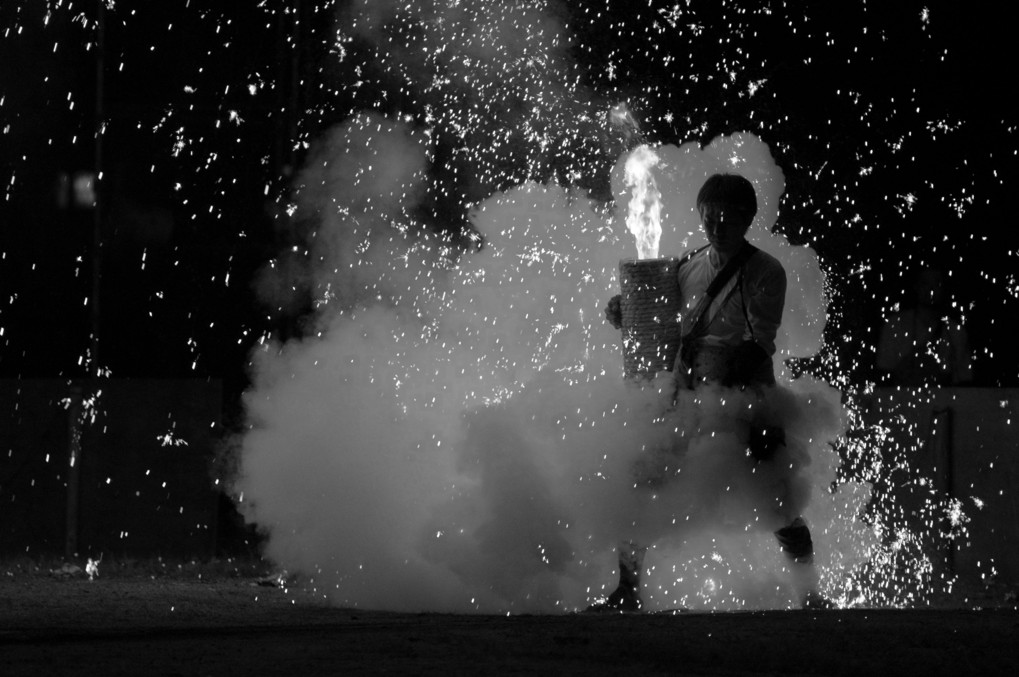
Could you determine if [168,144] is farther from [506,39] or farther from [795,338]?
[795,338]

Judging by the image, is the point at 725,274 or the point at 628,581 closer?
the point at 628,581

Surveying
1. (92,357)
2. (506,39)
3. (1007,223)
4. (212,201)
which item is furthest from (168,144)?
(1007,223)

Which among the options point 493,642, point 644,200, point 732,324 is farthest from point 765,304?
point 493,642

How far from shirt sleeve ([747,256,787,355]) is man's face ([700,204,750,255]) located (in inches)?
10.0

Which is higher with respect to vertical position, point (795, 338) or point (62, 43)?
point (62, 43)

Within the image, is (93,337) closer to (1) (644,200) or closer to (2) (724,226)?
(1) (644,200)

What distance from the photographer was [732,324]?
364 inches

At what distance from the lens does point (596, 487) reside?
919 cm

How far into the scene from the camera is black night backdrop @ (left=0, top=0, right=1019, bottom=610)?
1349 cm

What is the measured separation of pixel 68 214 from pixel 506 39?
12.4 feet

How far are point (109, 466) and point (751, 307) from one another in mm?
5182

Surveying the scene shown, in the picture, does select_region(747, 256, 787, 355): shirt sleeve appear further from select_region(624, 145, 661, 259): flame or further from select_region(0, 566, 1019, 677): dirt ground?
select_region(0, 566, 1019, 677): dirt ground

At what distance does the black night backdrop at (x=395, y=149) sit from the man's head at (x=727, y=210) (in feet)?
10.1

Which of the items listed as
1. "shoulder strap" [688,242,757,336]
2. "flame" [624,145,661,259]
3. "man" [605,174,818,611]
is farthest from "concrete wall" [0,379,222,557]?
"shoulder strap" [688,242,757,336]
